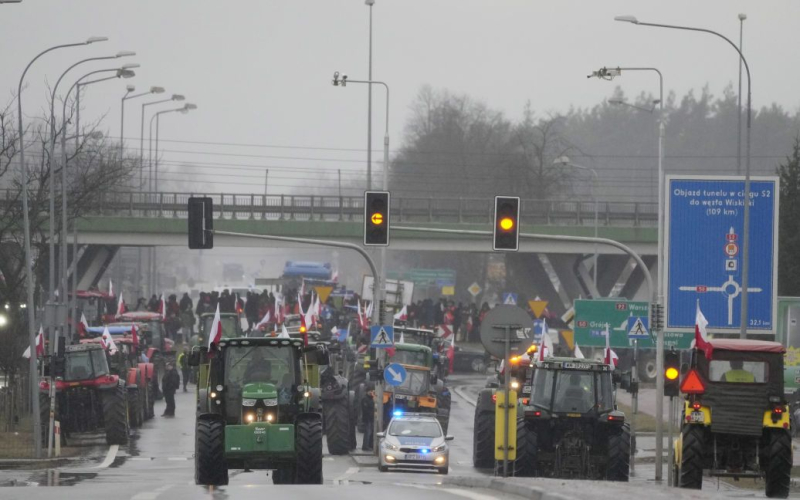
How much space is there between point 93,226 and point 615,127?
130643mm

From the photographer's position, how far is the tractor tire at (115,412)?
119 feet

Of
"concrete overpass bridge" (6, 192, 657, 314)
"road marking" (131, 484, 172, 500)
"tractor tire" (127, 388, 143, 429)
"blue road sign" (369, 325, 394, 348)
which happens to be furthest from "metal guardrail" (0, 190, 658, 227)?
"road marking" (131, 484, 172, 500)

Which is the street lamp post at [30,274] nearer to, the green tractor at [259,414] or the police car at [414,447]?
the police car at [414,447]

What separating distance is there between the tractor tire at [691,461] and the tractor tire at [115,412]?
17.3 meters

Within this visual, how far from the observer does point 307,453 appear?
21.7 meters

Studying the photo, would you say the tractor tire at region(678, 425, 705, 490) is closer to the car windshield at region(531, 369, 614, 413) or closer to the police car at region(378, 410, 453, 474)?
the car windshield at region(531, 369, 614, 413)

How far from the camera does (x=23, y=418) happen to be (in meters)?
42.8

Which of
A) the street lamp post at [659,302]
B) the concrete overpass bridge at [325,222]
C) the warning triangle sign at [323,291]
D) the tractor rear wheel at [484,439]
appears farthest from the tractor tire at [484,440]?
the concrete overpass bridge at [325,222]

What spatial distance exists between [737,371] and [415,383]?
16.2 m

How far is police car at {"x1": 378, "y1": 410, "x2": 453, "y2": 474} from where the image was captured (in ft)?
103

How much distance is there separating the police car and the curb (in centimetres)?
728

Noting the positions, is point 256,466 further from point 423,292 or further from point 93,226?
point 423,292

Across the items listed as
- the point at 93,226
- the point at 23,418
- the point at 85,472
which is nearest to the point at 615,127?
the point at 93,226

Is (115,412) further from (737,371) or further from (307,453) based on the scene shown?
(737,371)
